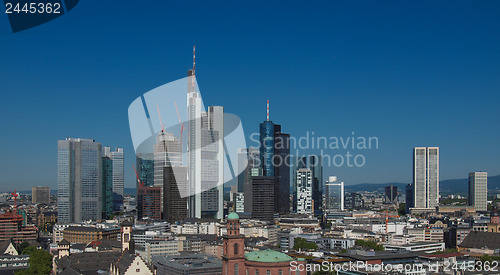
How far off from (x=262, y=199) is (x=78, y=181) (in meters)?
31.4

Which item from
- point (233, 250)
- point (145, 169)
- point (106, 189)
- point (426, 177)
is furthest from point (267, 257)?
point (426, 177)

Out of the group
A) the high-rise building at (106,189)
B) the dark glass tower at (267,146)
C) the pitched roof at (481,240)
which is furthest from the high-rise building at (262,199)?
the pitched roof at (481,240)

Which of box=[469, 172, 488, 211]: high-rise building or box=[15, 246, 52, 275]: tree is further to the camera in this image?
box=[469, 172, 488, 211]: high-rise building

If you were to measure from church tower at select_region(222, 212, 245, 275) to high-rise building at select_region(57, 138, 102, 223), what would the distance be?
224 ft

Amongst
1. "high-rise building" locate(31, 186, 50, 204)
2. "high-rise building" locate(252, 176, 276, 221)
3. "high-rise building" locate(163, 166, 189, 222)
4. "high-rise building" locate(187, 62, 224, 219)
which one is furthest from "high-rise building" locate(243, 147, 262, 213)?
"high-rise building" locate(31, 186, 50, 204)

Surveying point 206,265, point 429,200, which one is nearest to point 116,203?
point 429,200

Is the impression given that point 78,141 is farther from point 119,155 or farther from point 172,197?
point 119,155

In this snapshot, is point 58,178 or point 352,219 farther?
point 58,178

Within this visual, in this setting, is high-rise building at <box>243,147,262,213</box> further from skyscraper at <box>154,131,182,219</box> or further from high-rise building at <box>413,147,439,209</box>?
high-rise building at <box>413,147,439,209</box>

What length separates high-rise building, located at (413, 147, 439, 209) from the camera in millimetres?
127250

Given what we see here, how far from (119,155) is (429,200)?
71.7 metres

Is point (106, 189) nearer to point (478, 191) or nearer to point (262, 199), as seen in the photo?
point (262, 199)

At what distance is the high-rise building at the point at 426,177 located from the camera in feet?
417

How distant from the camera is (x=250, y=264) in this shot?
33.1m
